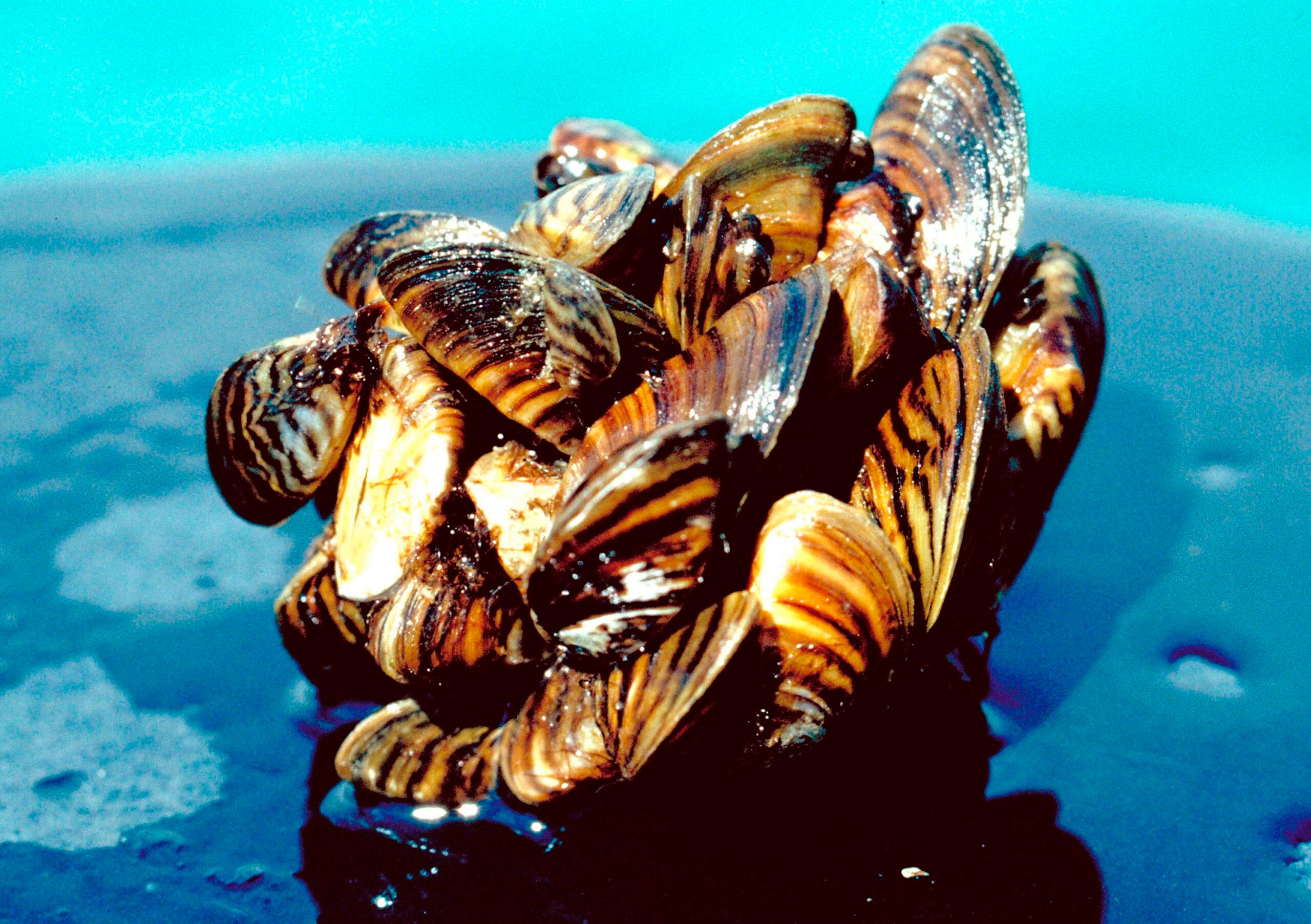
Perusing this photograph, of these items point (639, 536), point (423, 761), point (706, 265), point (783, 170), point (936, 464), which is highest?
point (783, 170)

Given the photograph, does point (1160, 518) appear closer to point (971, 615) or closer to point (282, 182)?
point (971, 615)

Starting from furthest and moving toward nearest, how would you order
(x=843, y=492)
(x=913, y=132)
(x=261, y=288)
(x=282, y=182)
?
(x=282, y=182), (x=261, y=288), (x=913, y=132), (x=843, y=492)

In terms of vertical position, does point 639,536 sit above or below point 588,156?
below

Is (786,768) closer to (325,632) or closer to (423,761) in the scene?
(423,761)

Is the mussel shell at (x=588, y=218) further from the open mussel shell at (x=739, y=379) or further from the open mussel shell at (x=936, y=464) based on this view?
the open mussel shell at (x=936, y=464)

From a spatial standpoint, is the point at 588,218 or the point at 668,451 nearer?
the point at 668,451

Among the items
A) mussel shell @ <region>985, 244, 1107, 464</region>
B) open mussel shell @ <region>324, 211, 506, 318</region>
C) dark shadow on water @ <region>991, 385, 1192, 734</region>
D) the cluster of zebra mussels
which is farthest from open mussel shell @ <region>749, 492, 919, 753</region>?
open mussel shell @ <region>324, 211, 506, 318</region>

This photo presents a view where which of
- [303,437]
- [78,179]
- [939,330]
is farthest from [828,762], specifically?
[78,179]

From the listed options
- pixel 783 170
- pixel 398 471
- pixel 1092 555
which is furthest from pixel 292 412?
pixel 1092 555
